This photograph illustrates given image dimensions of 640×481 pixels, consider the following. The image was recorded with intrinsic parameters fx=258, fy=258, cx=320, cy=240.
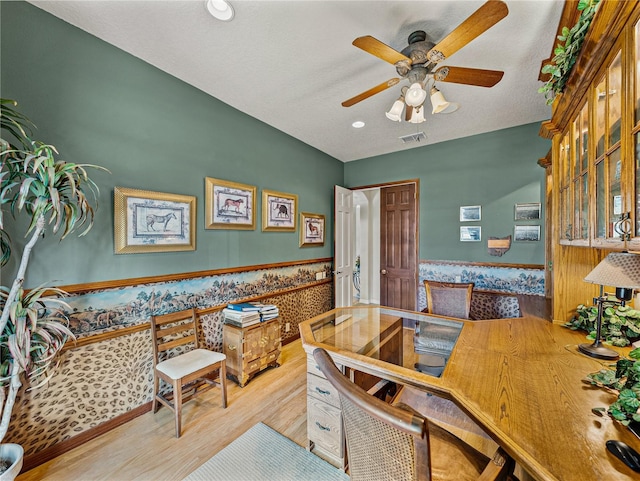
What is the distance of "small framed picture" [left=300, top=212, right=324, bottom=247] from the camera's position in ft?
12.7

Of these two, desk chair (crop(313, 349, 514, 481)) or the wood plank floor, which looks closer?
desk chair (crop(313, 349, 514, 481))

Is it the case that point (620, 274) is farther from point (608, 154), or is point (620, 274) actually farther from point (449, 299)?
point (449, 299)

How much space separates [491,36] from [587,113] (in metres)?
0.88

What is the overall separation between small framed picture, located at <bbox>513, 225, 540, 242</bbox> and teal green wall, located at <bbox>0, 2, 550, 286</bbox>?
3.1 inches

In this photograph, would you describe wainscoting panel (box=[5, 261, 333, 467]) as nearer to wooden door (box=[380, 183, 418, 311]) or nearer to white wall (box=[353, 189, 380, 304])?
wooden door (box=[380, 183, 418, 311])

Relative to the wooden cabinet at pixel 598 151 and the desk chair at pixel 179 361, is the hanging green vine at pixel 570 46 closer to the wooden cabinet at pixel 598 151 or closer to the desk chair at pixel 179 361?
the wooden cabinet at pixel 598 151

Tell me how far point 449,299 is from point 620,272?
1.52 meters

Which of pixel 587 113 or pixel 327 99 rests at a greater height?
pixel 327 99

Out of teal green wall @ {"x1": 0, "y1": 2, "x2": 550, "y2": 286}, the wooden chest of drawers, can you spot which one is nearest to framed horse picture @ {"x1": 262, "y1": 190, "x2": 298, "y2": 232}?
teal green wall @ {"x1": 0, "y1": 2, "x2": 550, "y2": 286}

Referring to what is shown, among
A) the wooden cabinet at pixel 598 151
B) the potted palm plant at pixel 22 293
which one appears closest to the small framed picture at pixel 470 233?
the wooden cabinet at pixel 598 151

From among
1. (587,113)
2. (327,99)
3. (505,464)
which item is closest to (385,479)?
(505,464)

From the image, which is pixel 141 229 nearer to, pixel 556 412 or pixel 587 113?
pixel 556 412

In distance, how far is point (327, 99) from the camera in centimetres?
267

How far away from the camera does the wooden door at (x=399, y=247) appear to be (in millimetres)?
4273
